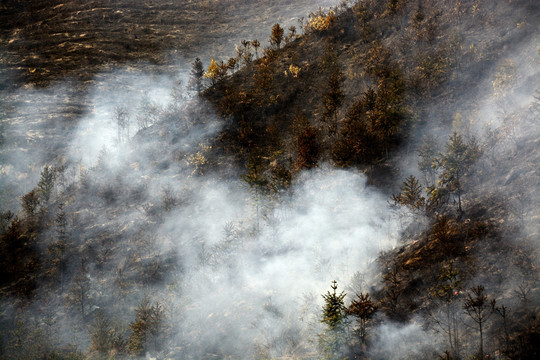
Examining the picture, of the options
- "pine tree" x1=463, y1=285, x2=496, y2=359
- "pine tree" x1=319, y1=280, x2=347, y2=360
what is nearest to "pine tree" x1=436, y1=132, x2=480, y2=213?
"pine tree" x1=463, y1=285, x2=496, y2=359

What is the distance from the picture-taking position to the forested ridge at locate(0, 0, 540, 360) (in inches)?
670

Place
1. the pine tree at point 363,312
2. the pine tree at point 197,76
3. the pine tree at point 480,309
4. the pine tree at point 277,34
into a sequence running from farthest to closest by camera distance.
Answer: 1. the pine tree at point 277,34
2. the pine tree at point 197,76
3. the pine tree at point 363,312
4. the pine tree at point 480,309

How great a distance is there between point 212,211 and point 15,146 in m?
28.5

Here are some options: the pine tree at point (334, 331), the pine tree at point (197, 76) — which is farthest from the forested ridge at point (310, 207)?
the pine tree at point (197, 76)

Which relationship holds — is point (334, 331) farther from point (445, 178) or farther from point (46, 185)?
point (46, 185)

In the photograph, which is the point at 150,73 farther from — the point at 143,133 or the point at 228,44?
the point at 143,133

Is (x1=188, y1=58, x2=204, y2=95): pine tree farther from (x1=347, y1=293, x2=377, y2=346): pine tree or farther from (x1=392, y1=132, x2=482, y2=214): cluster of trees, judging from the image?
(x1=347, y1=293, x2=377, y2=346): pine tree

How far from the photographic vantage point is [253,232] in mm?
26000

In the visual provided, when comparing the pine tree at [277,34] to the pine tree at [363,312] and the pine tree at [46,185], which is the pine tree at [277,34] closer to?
the pine tree at [46,185]

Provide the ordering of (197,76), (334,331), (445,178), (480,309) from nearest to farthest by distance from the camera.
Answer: (480,309) < (334,331) < (445,178) < (197,76)

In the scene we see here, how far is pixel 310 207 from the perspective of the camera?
26.0m

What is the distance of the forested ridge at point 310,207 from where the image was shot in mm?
17016

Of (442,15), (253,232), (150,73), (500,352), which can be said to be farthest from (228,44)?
(500,352)

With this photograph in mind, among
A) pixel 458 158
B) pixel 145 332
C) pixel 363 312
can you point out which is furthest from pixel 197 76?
pixel 363 312
